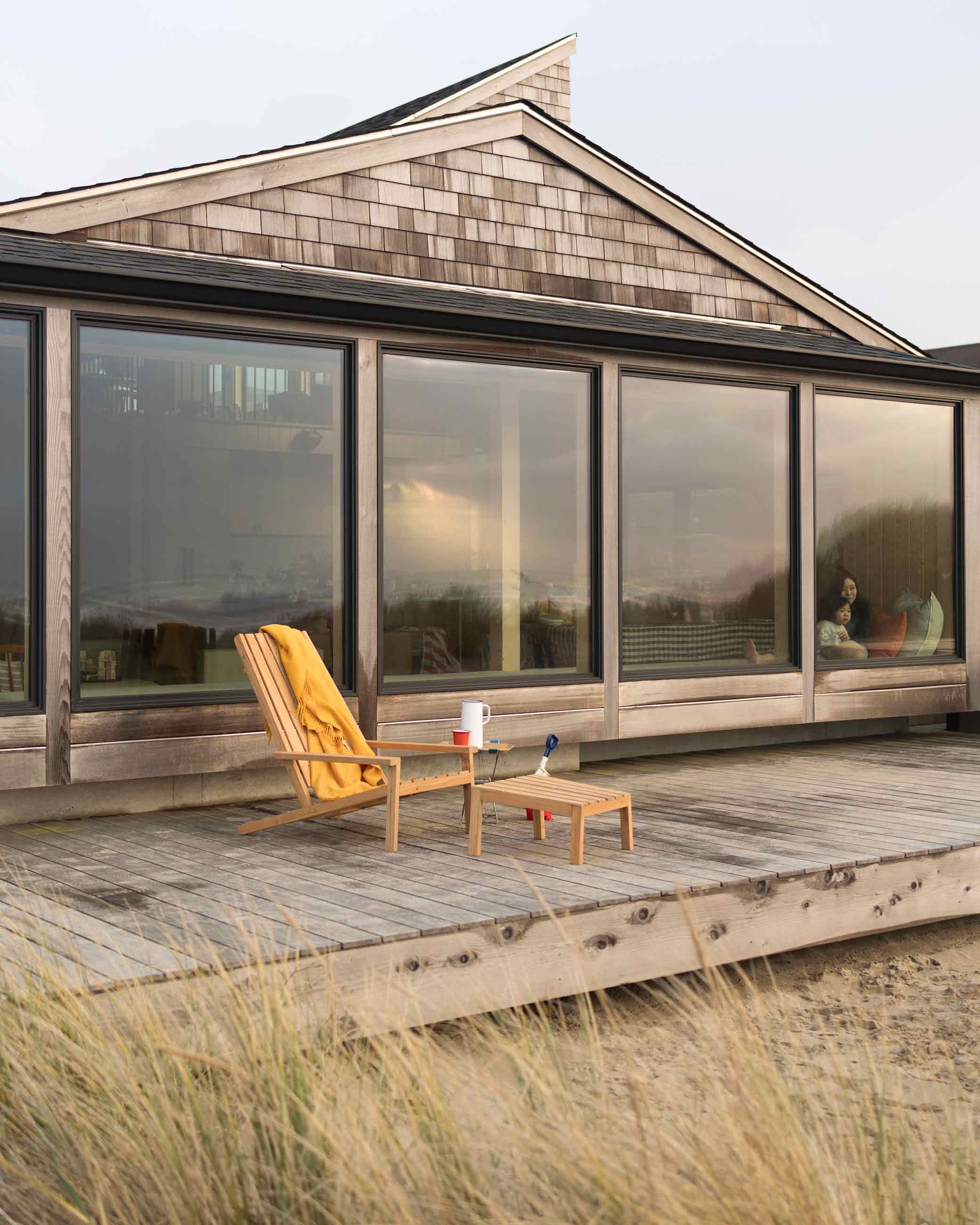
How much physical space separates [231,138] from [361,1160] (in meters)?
29.2

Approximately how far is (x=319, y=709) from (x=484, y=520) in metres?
1.61

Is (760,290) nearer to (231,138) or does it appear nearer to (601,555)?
(601,555)

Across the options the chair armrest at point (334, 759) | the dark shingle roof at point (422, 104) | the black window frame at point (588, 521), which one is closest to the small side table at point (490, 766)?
the black window frame at point (588, 521)

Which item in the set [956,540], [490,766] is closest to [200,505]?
[490,766]

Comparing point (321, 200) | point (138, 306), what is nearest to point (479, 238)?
point (321, 200)

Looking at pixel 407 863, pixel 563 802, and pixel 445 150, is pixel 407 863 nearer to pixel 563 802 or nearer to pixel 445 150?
pixel 563 802

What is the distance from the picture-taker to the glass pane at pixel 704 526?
271 inches

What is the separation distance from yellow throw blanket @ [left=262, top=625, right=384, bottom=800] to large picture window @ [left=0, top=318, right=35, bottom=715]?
0.99 metres

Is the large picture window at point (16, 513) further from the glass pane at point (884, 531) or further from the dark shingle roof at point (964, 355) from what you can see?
the dark shingle roof at point (964, 355)

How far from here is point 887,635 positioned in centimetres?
777

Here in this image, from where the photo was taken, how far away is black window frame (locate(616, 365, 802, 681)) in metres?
6.80

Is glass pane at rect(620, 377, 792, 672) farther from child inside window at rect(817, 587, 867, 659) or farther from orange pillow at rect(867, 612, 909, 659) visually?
orange pillow at rect(867, 612, 909, 659)

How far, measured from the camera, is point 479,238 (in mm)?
9102

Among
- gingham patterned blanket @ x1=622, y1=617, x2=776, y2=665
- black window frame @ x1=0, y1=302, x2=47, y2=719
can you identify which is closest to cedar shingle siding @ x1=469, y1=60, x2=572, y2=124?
gingham patterned blanket @ x1=622, y1=617, x2=776, y2=665
